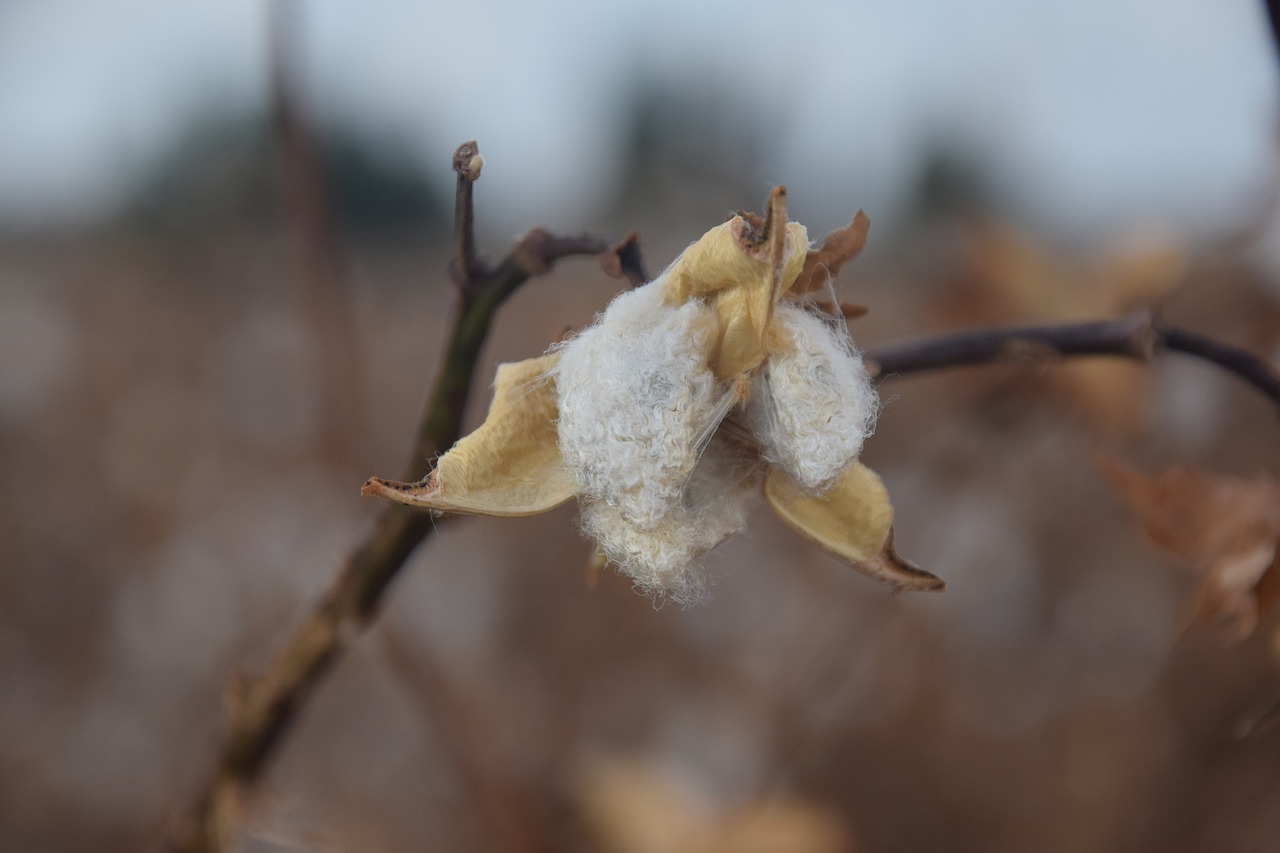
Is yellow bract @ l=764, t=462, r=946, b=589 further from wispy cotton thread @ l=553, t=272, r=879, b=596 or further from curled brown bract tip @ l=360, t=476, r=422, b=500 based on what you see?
curled brown bract tip @ l=360, t=476, r=422, b=500

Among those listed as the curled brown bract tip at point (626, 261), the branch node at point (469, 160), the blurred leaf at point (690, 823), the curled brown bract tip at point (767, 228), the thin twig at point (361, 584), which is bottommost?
the blurred leaf at point (690, 823)

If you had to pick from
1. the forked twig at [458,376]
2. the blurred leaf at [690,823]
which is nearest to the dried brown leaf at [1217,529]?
the forked twig at [458,376]

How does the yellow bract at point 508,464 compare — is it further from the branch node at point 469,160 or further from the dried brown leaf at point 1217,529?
the dried brown leaf at point 1217,529

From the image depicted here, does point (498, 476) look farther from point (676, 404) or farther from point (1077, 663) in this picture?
point (1077, 663)

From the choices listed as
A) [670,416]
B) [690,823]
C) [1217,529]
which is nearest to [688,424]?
[670,416]

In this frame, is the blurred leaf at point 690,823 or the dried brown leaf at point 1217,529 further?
the blurred leaf at point 690,823

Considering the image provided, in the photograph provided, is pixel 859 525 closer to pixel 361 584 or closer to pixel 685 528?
pixel 685 528

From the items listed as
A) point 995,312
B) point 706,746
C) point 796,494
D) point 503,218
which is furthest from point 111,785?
point 503,218

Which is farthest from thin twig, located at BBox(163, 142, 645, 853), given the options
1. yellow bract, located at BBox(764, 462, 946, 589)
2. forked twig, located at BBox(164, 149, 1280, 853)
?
yellow bract, located at BBox(764, 462, 946, 589)
